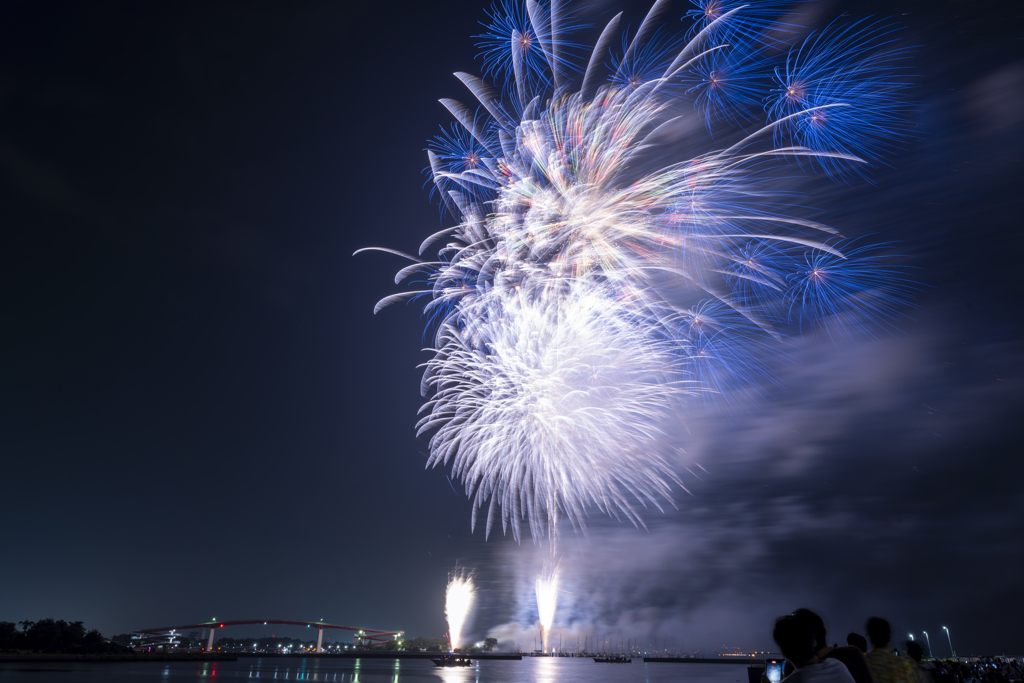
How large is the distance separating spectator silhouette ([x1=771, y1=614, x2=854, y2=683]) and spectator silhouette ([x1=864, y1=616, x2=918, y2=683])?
7.68ft

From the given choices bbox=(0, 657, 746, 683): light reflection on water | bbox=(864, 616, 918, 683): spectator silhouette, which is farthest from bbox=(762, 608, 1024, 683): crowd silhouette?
bbox=(0, 657, 746, 683): light reflection on water

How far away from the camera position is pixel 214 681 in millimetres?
58906

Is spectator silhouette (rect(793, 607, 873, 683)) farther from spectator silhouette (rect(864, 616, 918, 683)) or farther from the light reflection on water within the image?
the light reflection on water

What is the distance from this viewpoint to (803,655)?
3111 millimetres

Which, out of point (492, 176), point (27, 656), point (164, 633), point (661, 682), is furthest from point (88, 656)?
point (492, 176)

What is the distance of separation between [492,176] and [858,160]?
1371 cm

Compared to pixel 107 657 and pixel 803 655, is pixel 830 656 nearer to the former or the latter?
pixel 803 655

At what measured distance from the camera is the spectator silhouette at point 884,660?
4797 mm

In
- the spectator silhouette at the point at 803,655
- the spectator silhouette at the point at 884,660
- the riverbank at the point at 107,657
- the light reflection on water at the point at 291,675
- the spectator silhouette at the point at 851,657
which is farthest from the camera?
the riverbank at the point at 107,657

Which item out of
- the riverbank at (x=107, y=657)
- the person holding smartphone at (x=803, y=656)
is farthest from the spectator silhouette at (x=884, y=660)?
the riverbank at (x=107, y=657)

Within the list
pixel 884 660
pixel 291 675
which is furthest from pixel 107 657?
pixel 884 660

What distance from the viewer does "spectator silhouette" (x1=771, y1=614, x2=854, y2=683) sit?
9.50ft

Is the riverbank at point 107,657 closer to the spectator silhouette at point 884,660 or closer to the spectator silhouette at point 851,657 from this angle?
the spectator silhouette at point 884,660

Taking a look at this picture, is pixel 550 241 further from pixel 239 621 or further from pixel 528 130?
pixel 239 621
